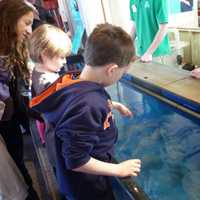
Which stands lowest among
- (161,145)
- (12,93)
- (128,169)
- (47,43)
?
(161,145)

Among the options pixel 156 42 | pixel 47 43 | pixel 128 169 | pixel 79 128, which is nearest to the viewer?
pixel 79 128

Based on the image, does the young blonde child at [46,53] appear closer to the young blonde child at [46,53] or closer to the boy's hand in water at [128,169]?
the young blonde child at [46,53]

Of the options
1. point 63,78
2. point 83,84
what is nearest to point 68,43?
point 63,78

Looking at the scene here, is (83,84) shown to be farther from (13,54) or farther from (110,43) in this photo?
(13,54)

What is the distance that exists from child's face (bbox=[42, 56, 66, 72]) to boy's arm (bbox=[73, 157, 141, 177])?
21.6 inches

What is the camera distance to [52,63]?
3.83 ft

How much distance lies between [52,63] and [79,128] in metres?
0.55

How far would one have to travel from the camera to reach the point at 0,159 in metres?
1.36

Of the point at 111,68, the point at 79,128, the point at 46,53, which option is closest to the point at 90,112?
the point at 79,128

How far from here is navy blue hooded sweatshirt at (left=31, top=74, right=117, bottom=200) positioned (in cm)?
70

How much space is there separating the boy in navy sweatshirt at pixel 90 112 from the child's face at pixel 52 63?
1.02 feet

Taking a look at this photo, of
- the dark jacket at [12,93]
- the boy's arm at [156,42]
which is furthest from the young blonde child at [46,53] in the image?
the boy's arm at [156,42]

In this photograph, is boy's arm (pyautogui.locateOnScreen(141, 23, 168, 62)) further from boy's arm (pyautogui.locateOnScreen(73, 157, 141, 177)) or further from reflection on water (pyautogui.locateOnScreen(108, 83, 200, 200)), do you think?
boy's arm (pyautogui.locateOnScreen(73, 157, 141, 177))

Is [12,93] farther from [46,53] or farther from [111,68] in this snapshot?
[111,68]
